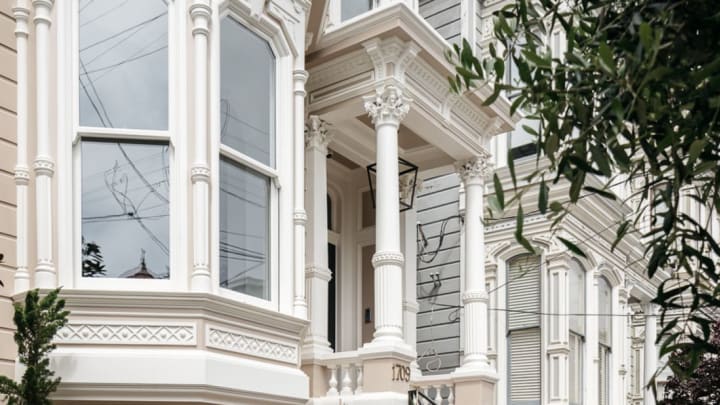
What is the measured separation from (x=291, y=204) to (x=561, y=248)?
7.82m

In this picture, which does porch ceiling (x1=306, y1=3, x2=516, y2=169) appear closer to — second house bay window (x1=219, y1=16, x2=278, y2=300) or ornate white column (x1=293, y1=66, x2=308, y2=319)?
ornate white column (x1=293, y1=66, x2=308, y2=319)

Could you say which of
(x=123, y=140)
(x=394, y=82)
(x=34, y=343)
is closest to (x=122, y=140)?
(x=123, y=140)

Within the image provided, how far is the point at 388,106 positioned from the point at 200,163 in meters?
3.22

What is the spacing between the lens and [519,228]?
3.94 m

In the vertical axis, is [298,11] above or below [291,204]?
above

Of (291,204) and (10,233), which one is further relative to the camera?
(291,204)

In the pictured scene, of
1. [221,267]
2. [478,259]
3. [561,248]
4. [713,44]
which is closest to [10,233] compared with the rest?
[221,267]

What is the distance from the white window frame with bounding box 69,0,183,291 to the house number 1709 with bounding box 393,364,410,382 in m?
3.14

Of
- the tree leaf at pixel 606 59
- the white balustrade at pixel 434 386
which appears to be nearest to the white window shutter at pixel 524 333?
the white balustrade at pixel 434 386

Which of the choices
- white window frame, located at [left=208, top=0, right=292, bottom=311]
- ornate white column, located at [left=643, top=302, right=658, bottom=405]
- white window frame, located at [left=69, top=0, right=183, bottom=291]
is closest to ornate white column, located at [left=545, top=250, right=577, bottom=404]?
ornate white column, located at [left=643, top=302, right=658, bottom=405]

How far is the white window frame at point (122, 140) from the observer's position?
786 cm

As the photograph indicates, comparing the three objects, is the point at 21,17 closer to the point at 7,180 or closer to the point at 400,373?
the point at 7,180

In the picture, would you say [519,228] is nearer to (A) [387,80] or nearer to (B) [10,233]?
(B) [10,233]

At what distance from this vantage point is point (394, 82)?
11008 millimetres
